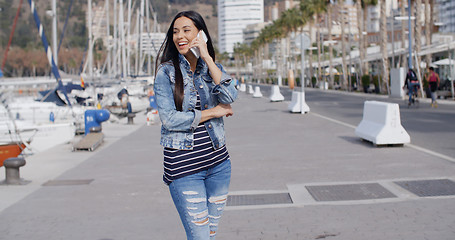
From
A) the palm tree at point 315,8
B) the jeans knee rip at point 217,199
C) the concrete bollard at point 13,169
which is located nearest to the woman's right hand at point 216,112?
the jeans knee rip at point 217,199

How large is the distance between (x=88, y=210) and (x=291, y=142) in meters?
7.78

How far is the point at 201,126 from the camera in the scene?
12.0ft

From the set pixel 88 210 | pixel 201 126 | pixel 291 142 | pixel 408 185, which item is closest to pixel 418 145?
pixel 291 142

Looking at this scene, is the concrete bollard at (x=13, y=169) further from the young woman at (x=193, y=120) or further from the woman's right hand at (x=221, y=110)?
the woman's right hand at (x=221, y=110)

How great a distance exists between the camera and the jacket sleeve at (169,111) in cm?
356

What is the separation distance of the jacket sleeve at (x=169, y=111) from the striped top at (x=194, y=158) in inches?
3.6

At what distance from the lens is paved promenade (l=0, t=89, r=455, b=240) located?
20.3ft

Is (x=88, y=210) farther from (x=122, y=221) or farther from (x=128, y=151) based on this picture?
(x=128, y=151)

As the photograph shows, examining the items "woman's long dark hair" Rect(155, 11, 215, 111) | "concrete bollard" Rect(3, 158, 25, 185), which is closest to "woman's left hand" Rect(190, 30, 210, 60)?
"woman's long dark hair" Rect(155, 11, 215, 111)

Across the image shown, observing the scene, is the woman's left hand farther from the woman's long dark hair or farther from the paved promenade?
the paved promenade

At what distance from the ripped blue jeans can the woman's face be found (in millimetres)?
768

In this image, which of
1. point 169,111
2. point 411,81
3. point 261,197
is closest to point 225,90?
point 169,111

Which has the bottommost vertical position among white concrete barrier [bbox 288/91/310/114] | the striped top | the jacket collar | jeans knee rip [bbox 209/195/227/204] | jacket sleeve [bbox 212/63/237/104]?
white concrete barrier [bbox 288/91/310/114]

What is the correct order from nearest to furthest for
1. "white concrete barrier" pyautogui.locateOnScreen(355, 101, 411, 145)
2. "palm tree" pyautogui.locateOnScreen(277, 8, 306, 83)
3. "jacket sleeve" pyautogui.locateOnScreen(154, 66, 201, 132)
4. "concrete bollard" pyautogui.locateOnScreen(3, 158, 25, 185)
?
"jacket sleeve" pyautogui.locateOnScreen(154, 66, 201, 132), "concrete bollard" pyautogui.locateOnScreen(3, 158, 25, 185), "white concrete barrier" pyautogui.locateOnScreen(355, 101, 411, 145), "palm tree" pyautogui.locateOnScreen(277, 8, 306, 83)
